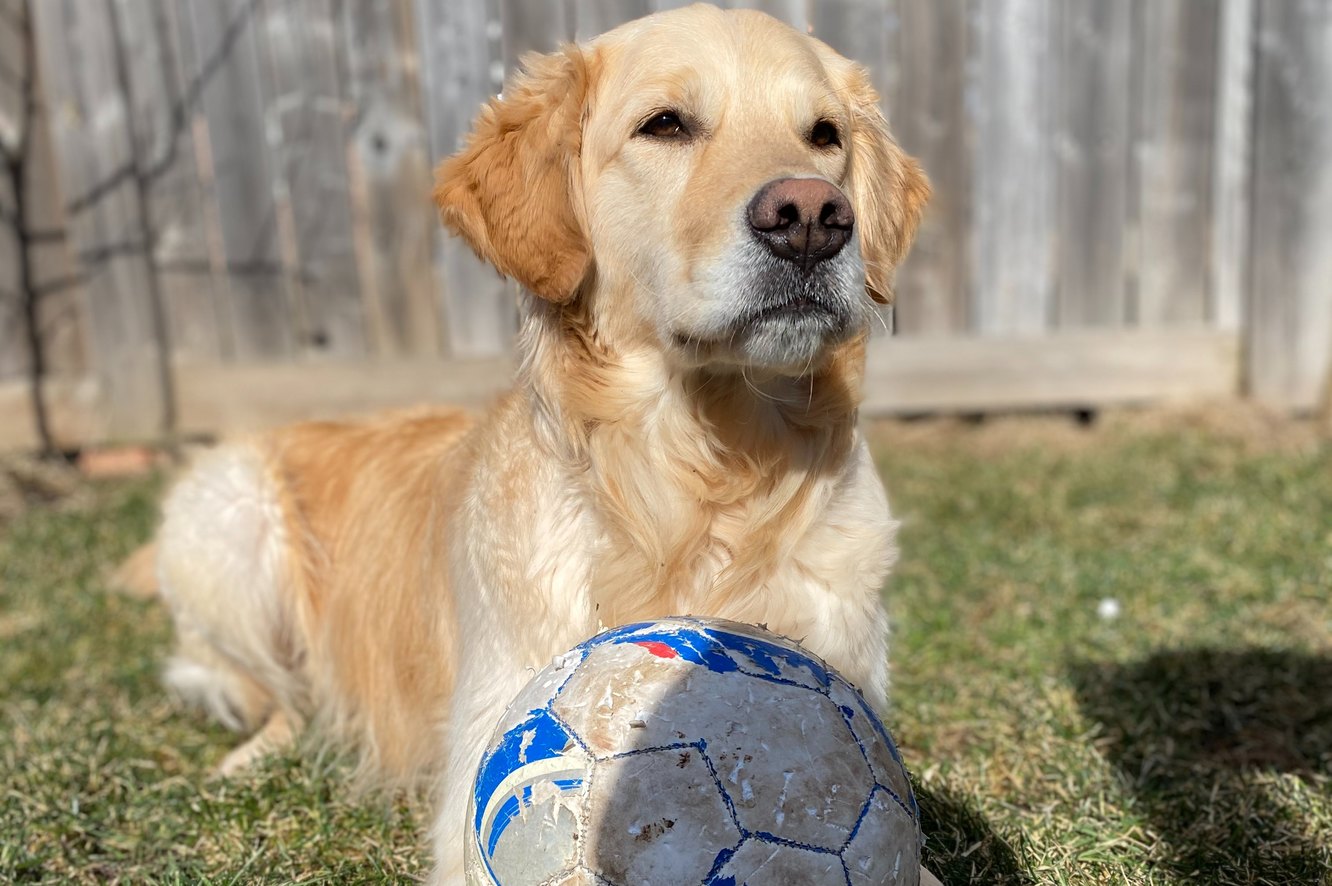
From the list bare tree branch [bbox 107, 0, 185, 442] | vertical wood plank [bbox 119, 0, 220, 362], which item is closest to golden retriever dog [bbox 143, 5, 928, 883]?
vertical wood plank [bbox 119, 0, 220, 362]

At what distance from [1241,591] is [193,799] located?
3307 millimetres

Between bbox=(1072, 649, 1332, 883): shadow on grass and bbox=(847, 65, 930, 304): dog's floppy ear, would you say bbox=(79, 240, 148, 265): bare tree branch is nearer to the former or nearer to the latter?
bbox=(847, 65, 930, 304): dog's floppy ear

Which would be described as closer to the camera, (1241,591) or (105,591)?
(1241,591)

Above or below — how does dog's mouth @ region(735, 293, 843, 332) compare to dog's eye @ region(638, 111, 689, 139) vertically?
below

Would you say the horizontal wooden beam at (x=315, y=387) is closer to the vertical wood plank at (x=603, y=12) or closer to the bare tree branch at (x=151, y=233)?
the bare tree branch at (x=151, y=233)

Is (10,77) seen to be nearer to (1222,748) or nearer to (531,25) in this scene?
(531,25)

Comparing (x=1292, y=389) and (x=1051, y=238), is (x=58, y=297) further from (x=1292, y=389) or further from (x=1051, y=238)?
(x=1292, y=389)

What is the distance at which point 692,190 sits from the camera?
2.16 metres

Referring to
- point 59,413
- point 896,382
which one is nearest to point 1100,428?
point 896,382

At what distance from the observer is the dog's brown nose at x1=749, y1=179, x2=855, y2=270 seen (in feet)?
6.41

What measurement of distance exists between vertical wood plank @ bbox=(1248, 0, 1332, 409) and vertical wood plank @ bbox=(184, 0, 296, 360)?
487 centimetres

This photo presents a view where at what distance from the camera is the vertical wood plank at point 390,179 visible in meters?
5.50

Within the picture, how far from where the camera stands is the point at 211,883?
94.1 inches

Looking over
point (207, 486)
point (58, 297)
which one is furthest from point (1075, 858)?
point (58, 297)
